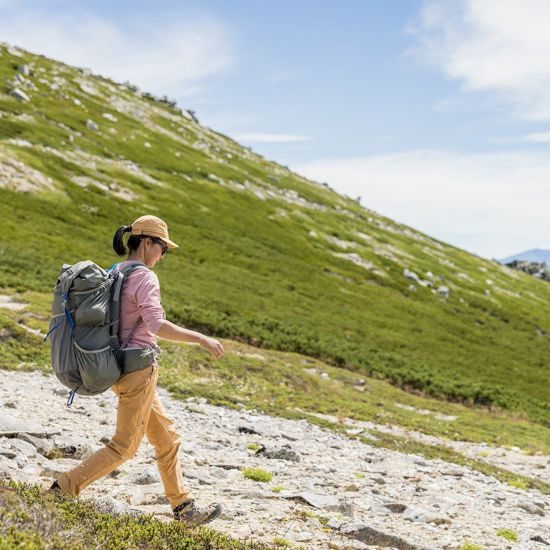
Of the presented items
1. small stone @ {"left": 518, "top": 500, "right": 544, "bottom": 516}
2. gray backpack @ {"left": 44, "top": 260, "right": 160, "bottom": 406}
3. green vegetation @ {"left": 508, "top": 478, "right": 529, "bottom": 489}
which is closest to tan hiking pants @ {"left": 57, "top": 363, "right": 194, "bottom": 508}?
gray backpack @ {"left": 44, "top": 260, "right": 160, "bottom": 406}

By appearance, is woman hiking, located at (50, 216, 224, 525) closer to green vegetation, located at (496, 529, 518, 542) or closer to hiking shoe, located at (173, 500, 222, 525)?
hiking shoe, located at (173, 500, 222, 525)

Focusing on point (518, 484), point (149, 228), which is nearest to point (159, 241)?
point (149, 228)

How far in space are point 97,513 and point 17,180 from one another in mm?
67934

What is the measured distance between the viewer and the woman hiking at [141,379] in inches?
306

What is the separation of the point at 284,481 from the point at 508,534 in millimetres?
4881

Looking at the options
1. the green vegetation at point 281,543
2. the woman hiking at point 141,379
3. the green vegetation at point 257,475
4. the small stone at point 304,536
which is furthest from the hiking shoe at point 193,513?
the green vegetation at point 257,475

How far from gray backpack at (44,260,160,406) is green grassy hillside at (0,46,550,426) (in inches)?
547

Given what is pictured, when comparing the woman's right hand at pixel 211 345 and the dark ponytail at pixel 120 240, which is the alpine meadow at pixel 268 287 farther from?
the dark ponytail at pixel 120 240

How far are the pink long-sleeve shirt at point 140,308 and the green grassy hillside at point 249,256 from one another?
1402cm

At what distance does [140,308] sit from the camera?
7.79 m

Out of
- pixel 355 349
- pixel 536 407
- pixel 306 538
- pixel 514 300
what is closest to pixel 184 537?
pixel 306 538

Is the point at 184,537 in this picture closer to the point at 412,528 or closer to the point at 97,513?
the point at 97,513

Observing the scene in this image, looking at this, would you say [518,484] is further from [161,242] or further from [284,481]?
[161,242]

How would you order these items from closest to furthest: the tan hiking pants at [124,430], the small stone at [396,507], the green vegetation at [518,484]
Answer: the tan hiking pants at [124,430] < the small stone at [396,507] < the green vegetation at [518,484]
